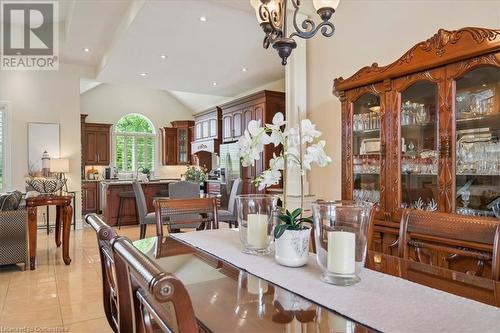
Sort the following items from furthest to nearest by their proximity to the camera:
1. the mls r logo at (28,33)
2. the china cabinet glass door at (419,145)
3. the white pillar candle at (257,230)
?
the mls r logo at (28,33) < the china cabinet glass door at (419,145) < the white pillar candle at (257,230)

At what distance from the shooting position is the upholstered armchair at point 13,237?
383 cm

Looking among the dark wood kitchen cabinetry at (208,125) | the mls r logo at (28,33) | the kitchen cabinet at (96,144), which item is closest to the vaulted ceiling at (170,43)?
the mls r logo at (28,33)

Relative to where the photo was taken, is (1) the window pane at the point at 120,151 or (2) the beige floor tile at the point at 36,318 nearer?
(2) the beige floor tile at the point at 36,318

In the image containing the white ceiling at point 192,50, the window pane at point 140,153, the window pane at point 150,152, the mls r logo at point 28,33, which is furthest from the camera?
the window pane at point 150,152

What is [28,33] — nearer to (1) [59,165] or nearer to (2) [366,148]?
(1) [59,165]

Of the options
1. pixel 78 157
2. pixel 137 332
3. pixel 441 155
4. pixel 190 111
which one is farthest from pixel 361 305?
pixel 190 111

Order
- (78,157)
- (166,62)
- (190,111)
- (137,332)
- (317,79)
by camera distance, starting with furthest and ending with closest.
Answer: (190,111) → (78,157) → (166,62) → (317,79) → (137,332)

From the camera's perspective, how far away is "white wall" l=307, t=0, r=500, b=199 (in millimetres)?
2518

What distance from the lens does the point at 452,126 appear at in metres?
2.21

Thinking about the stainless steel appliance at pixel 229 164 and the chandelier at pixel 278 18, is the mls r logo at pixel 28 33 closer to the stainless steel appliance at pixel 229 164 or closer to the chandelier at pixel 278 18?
the stainless steel appliance at pixel 229 164

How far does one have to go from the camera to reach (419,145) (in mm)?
2480

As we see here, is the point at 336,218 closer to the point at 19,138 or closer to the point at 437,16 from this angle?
the point at 437,16

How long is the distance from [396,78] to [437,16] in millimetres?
606

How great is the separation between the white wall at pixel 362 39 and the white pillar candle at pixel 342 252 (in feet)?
6.77
